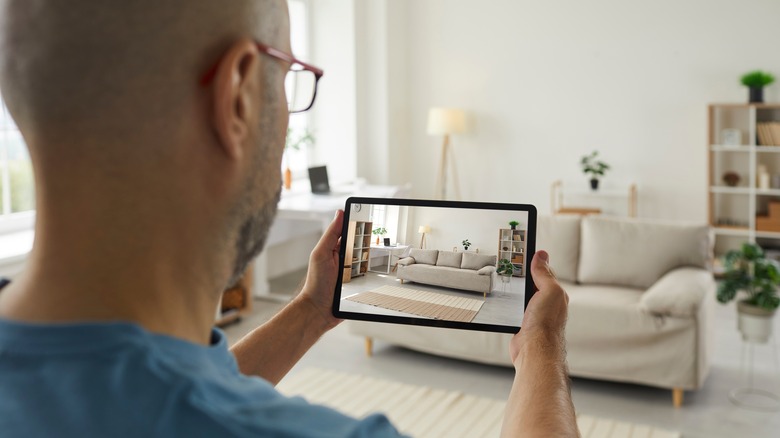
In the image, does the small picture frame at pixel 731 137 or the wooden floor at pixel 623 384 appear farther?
the small picture frame at pixel 731 137

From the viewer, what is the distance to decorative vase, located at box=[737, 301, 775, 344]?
11.9 feet

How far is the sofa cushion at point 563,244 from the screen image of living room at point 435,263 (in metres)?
3.08

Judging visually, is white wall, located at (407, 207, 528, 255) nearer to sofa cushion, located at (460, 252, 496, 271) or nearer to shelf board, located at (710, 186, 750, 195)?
sofa cushion, located at (460, 252, 496, 271)

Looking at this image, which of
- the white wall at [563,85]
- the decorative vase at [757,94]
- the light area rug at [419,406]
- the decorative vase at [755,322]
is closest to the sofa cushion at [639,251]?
the decorative vase at [755,322]

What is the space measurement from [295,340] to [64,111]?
641 millimetres

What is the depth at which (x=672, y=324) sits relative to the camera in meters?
3.61

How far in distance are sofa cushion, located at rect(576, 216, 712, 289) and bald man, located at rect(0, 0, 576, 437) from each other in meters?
3.80

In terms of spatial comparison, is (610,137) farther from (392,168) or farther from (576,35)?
(392,168)

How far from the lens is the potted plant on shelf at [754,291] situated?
3639 millimetres

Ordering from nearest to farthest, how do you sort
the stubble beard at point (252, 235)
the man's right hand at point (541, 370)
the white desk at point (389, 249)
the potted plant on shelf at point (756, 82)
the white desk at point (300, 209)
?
the stubble beard at point (252, 235) < the man's right hand at point (541, 370) < the white desk at point (389, 249) < the white desk at point (300, 209) < the potted plant on shelf at point (756, 82)

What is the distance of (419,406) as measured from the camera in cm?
352

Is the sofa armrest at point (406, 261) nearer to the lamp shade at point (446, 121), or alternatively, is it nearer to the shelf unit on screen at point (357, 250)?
the shelf unit on screen at point (357, 250)

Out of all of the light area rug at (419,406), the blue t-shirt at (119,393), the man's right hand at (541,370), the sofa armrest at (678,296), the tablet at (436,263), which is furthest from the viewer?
the sofa armrest at (678,296)

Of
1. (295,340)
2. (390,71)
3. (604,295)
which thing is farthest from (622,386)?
(390,71)
